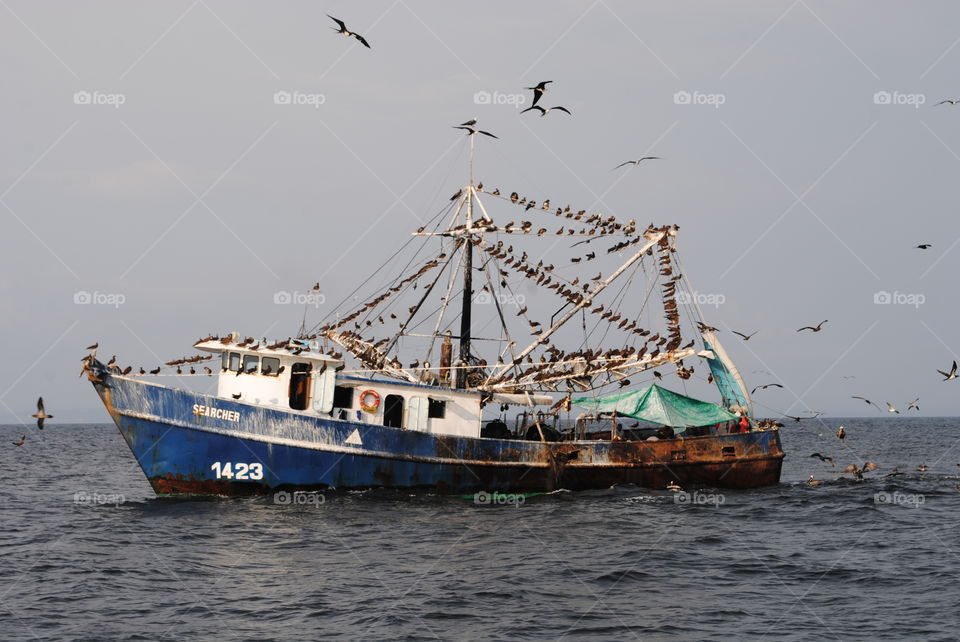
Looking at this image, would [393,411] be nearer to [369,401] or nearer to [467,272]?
[369,401]

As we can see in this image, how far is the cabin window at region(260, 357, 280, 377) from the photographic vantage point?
2888 cm

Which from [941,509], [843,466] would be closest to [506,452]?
[941,509]

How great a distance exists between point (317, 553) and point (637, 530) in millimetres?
8118

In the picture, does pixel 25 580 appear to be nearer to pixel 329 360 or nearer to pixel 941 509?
pixel 329 360

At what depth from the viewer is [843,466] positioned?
2149 inches

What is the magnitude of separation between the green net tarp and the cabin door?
395 inches

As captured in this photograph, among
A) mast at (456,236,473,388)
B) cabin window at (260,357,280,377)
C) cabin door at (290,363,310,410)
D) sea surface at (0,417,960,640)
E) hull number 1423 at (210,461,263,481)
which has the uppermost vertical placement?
mast at (456,236,473,388)

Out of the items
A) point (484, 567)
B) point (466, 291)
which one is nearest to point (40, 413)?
point (484, 567)

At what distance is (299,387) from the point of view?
1144 inches

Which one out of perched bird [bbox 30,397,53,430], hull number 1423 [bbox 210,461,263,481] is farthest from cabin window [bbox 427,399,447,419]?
perched bird [bbox 30,397,53,430]

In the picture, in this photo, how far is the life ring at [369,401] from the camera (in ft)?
97.0

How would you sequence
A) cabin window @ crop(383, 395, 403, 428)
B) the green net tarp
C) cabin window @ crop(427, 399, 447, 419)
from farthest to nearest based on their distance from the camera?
the green net tarp < cabin window @ crop(427, 399, 447, 419) < cabin window @ crop(383, 395, 403, 428)

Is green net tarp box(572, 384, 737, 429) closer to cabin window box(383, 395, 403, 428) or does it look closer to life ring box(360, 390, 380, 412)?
cabin window box(383, 395, 403, 428)

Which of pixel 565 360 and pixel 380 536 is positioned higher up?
pixel 565 360
